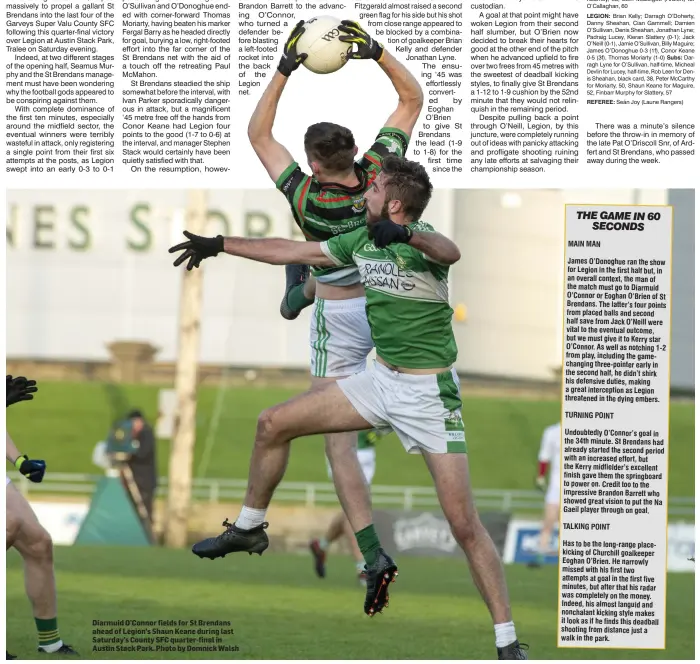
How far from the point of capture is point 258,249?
8.10 m

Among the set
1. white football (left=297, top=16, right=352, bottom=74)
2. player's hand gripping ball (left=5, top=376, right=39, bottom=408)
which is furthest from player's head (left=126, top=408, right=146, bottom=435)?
white football (left=297, top=16, right=352, bottom=74)

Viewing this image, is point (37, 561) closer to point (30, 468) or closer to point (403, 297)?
point (30, 468)

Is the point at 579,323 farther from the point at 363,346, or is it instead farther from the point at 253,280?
the point at 253,280

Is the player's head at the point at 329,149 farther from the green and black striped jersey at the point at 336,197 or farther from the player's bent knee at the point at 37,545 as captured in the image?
the player's bent knee at the point at 37,545

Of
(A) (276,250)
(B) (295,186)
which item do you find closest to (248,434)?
(B) (295,186)

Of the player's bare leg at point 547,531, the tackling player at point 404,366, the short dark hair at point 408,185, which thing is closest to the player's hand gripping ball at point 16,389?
the tackling player at point 404,366

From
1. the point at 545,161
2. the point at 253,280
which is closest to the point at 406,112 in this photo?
the point at 545,161

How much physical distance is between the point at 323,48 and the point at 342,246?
1567 mm

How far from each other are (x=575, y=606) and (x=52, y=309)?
20838 millimetres

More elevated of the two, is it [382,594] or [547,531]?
[382,594]

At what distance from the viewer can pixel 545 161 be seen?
975cm

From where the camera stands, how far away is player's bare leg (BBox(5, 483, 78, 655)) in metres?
9.42

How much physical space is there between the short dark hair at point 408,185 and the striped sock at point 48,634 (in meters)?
4.25

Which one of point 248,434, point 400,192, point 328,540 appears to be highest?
point 400,192
